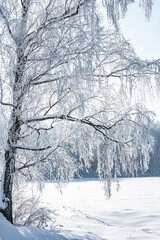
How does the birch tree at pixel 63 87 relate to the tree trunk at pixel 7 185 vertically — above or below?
above

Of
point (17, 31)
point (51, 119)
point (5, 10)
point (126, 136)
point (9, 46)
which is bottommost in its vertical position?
point (126, 136)

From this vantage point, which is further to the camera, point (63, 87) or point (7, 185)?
point (7, 185)

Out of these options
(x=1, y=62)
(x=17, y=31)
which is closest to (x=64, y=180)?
(x=1, y=62)

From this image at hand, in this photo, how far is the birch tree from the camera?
3.51 m

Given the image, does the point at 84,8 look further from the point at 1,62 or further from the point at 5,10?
the point at 1,62

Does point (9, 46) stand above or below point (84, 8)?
below

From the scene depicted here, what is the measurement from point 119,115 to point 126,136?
398 mm

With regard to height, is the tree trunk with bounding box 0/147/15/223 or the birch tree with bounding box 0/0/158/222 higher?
the birch tree with bounding box 0/0/158/222

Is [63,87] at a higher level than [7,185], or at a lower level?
higher

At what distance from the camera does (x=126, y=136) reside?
13.9ft

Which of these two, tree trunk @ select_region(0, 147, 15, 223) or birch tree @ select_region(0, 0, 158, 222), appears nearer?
birch tree @ select_region(0, 0, 158, 222)

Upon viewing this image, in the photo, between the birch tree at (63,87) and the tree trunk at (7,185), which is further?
the tree trunk at (7,185)

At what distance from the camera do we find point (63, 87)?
3525 millimetres

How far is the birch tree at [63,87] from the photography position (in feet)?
11.5
